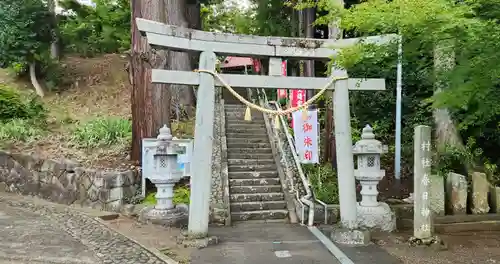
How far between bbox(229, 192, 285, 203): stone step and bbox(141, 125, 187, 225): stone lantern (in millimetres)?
1655

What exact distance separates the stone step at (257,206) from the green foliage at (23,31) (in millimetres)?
12505

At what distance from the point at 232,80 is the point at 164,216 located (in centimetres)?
323

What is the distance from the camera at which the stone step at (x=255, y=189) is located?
10.9 metres

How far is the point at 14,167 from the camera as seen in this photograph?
1233 centimetres

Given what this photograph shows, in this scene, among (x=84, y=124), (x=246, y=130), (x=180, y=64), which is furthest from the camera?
(x=180, y=64)

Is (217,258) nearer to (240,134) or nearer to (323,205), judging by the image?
(323,205)

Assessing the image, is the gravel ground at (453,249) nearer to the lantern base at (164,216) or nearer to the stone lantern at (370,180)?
the stone lantern at (370,180)

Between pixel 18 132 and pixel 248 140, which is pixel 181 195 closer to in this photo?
pixel 248 140

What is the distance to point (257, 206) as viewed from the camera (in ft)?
34.0

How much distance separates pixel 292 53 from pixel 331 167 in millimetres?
4817

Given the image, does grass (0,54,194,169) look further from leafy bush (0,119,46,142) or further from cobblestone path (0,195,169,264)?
cobblestone path (0,195,169,264)

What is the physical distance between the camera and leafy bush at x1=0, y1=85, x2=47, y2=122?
14.7 meters

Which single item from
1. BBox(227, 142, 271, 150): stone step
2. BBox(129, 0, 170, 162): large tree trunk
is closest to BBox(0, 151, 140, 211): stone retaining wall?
BBox(129, 0, 170, 162): large tree trunk

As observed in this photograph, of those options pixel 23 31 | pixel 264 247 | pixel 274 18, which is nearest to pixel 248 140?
pixel 264 247
